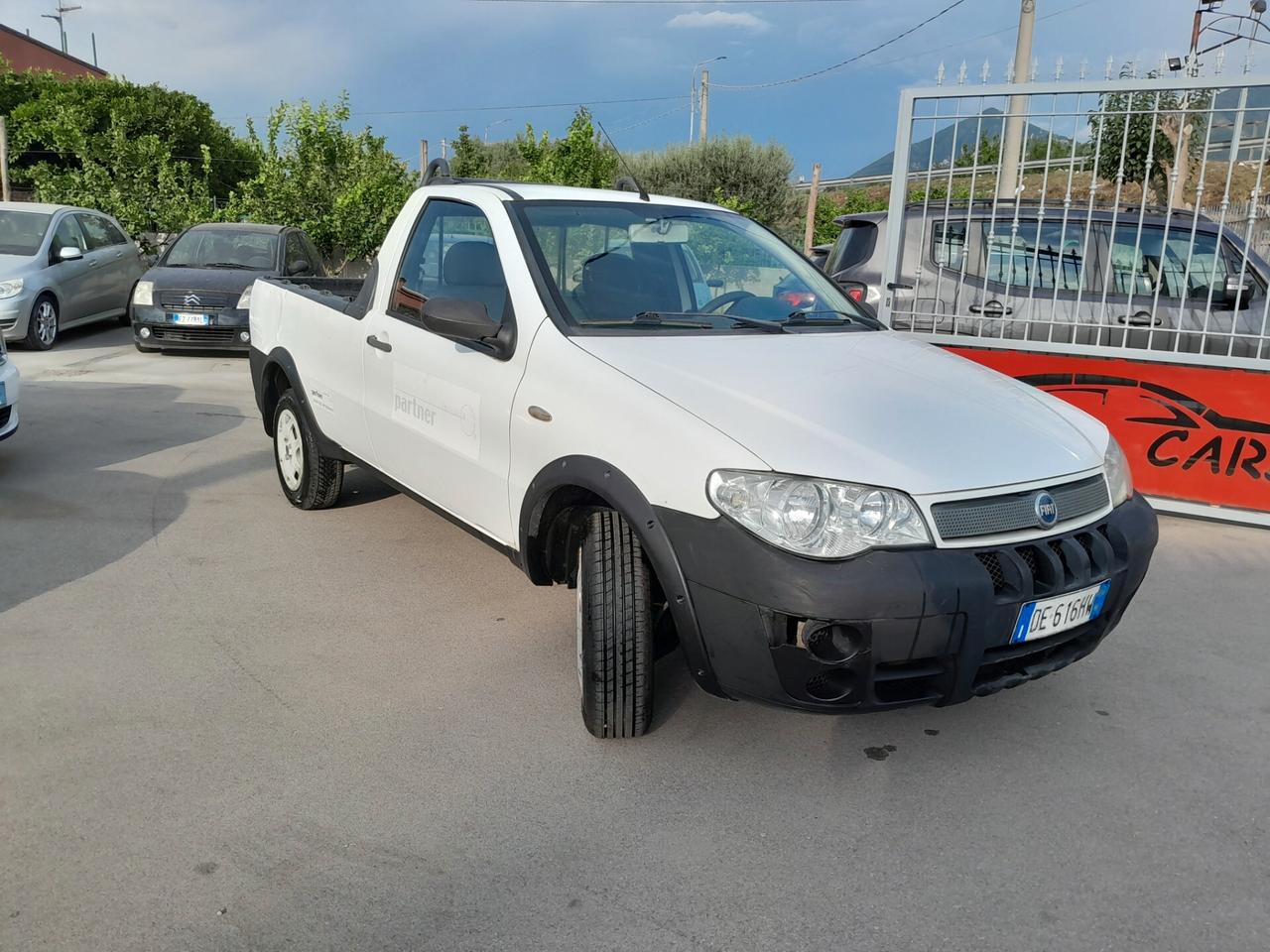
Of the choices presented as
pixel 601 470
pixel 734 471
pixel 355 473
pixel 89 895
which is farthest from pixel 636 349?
pixel 355 473

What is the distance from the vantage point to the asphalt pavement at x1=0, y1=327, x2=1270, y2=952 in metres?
2.49

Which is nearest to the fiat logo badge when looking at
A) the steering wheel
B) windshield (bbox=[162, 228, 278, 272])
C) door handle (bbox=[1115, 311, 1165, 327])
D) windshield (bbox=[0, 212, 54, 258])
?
the steering wheel

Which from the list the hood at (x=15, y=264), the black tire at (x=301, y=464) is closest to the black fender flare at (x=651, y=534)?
the black tire at (x=301, y=464)

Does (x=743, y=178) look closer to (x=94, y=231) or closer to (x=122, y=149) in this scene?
(x=122, y=149)

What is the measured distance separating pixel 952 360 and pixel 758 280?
2.83 ft

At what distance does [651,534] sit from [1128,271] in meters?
5.19

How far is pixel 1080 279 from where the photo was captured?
632 centimetres

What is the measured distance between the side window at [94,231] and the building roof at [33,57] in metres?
32.0

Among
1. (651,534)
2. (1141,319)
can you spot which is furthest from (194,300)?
(651,534)

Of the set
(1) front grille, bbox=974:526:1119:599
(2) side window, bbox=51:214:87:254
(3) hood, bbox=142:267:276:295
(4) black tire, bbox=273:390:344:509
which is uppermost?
(2) side window, bbox=51:214:87:254

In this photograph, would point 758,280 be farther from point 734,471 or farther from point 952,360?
point 734,471

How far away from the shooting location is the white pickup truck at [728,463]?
2.74 m

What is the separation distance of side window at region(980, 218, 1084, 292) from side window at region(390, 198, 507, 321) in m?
3.90

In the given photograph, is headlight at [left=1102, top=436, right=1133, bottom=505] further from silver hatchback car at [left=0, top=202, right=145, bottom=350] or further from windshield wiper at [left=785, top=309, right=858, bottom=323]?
silver hatchback car at [left=0, top=202, right=145, bottom=350]
